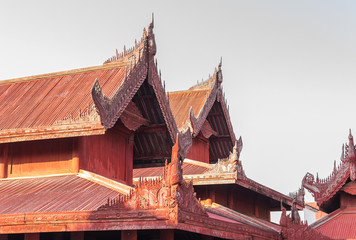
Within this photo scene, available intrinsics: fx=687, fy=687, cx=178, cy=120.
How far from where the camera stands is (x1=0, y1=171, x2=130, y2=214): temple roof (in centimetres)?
1295

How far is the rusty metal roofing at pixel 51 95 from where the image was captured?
15969mm

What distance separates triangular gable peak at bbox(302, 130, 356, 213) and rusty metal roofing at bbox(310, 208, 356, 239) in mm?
484

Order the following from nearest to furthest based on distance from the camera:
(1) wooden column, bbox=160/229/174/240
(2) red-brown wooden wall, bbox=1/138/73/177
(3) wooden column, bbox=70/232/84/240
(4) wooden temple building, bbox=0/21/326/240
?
(4) wooden temple building, bbox=0/21/326/240 < (1) wooden column, bbox=160/229/174/240 < (3) wooden column, bbox=70/232/84/240 < (2) red-brown wooden wall, bbox=1/138/73/177

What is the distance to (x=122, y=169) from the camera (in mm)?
17766

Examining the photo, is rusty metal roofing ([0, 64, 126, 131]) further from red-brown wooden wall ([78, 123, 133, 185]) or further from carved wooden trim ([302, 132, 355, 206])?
carved wooden trim ([302, 132, 355, 206])

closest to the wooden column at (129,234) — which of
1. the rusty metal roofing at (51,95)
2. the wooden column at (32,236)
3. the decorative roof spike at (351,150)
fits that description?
the wooden column at (32,236)

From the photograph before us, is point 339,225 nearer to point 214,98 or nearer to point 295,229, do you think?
point 295,229

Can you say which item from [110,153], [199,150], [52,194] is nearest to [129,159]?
[110,153]

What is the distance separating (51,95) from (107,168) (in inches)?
95.8

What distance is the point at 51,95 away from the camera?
57.6ft

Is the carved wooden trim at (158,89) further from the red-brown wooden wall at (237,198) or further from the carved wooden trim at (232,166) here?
the red-brown wooden wall at (237,198)

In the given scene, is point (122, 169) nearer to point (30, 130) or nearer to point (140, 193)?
point (30, 130)

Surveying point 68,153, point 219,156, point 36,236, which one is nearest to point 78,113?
point 68,153

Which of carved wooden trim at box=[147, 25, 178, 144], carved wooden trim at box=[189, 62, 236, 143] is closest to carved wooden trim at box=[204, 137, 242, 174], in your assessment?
carved wooden trim at box=[147, 25, 178, 144]
